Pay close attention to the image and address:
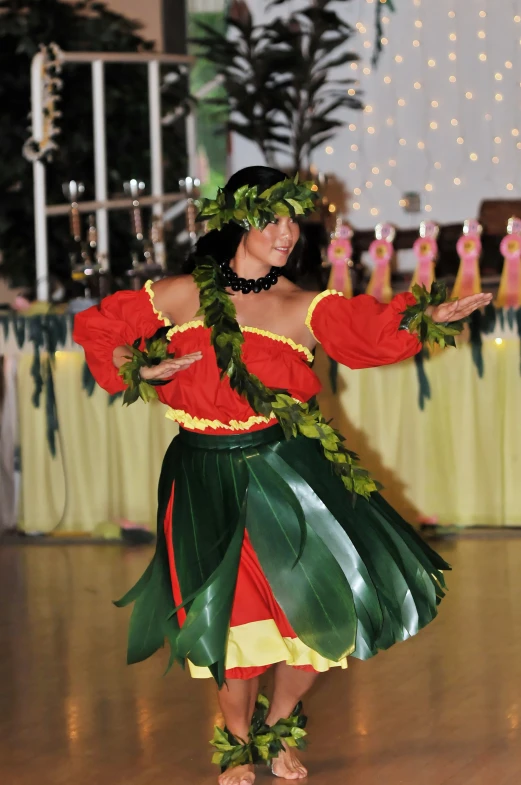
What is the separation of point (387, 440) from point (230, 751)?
2.24m

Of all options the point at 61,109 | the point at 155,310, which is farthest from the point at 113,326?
the point at 61,109

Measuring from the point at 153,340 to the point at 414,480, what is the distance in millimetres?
2370

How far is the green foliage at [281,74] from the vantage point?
704cm

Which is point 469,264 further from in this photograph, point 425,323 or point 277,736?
point 277,736

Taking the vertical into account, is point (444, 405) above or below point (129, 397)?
below

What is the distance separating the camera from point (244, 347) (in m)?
2.55

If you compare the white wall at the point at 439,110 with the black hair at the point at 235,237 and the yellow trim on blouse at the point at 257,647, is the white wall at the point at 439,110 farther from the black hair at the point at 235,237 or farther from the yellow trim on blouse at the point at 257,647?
the yellow trim on blouse at the point at 257,647

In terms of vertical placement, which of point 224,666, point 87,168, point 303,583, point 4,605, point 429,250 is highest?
point 87,168

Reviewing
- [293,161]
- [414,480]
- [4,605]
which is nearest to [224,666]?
[4,605]

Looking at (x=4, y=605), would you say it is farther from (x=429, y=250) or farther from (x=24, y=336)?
(x=429, y=250)

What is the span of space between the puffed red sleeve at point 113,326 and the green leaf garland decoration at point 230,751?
75cm

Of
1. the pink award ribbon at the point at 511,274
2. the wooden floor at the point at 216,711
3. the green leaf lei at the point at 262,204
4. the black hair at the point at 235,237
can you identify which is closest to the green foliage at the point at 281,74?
the pink award ribbon at the point at 511,274

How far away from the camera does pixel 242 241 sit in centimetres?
262

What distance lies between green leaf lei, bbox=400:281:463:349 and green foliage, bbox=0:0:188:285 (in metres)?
3.82
